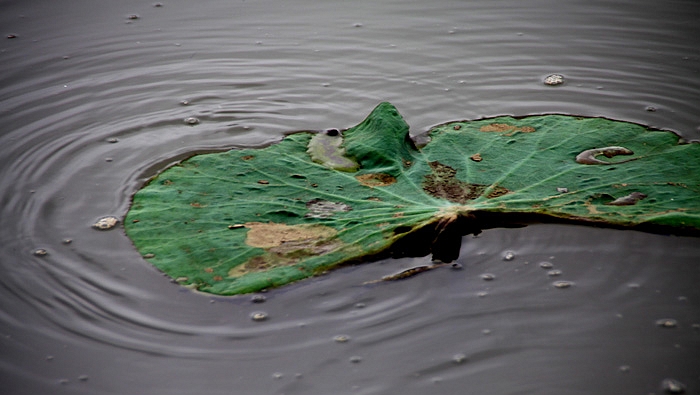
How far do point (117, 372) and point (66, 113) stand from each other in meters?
2.06

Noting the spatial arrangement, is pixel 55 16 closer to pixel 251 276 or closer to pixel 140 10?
pixel 140 10

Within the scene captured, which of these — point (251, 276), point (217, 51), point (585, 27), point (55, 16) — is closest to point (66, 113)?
point (217, 51)

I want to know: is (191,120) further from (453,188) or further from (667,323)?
(667,323)

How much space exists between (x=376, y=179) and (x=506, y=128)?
79cm

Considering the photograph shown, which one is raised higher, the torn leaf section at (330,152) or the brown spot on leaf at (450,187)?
the torn leaf section at (330,152)

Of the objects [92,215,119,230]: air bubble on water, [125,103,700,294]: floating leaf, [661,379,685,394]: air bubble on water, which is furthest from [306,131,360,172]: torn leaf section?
[661,379,685,394]: air bubble on water

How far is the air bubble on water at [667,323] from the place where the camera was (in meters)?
2.30

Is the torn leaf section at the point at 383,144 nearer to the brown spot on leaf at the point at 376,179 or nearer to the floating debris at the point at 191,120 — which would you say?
the brown spot on leaf at the point at 376,179

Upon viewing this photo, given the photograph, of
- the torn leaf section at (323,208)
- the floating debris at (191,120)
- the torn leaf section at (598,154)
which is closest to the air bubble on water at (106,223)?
the torn leaf section at (323,208)

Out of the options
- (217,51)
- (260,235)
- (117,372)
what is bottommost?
(117,372)

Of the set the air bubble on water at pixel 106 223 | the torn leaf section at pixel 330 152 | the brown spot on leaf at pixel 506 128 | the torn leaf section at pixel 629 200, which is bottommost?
the air bubble on water at pixel 106 223

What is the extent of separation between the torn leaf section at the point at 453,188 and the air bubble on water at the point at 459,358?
0.75 metres

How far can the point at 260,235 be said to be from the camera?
2.67 metres

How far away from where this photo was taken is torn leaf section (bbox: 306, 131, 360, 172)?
10.2 feet
